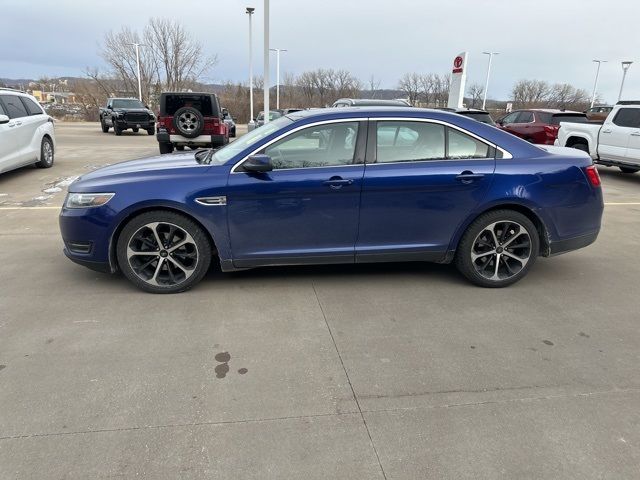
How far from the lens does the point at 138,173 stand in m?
4.12

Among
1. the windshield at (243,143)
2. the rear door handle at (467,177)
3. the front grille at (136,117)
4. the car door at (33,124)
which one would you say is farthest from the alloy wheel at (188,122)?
the front grille at (136,117)

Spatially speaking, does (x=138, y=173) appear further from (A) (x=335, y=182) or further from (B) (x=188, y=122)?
(B) (x=188, y=122)

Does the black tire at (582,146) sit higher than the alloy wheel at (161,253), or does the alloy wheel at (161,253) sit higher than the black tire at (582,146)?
the black tire at (582,146)

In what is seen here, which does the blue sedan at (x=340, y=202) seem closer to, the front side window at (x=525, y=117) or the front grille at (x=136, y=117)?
the front side window at (x=525, y=117)

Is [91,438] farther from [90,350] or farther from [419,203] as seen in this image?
[419,203]

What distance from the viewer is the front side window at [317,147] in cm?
411

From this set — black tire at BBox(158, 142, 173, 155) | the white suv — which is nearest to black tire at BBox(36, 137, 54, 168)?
the white suv

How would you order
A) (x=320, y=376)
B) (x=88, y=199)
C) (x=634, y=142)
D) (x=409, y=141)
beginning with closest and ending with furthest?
(x=320, y=376) → (x=88, y=199) → (x=409, y=141) → (x=634, y=142)

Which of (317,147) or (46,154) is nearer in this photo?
(317,147)

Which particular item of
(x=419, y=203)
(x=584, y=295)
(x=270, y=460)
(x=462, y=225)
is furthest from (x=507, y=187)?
(x=270, y=460)

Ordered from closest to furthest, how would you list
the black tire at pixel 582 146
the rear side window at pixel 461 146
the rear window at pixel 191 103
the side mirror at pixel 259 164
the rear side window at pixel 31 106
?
the side mirror at pixel 259 164
the rear side window at pixel 461 146
the rear side window at pixel 31 106
the black tire at pixel 582 146
the rear window at pixel 191 103

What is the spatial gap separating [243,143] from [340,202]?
1154 mm

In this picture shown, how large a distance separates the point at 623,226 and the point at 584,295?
332cm

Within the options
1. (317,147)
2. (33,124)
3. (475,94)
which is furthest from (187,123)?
(475,94)
